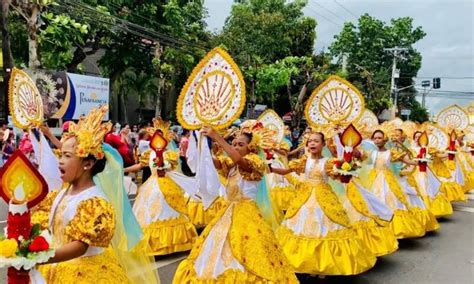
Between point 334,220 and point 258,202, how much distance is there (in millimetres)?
958

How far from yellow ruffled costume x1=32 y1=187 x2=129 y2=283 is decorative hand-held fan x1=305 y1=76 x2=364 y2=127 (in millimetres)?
3863

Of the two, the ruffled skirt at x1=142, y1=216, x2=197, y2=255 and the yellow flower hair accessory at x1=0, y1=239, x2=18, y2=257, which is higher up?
the yellow flower hair accessory at x1=0, y1=239, x2=18, y2=257

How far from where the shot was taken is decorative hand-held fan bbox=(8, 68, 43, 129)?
423 centimetres

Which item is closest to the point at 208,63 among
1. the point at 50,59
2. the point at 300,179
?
the point at 300,179

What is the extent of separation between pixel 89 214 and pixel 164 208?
3.78 meters

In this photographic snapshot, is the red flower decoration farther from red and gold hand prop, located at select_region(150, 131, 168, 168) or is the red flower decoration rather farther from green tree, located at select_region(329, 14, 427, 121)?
green tree, located at select_region(329, 14, 427, 121)

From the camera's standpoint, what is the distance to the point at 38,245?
7.64 ft

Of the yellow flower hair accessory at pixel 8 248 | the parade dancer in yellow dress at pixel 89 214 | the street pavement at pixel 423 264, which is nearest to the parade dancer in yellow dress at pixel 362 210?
the street pavement at pixel 423 264

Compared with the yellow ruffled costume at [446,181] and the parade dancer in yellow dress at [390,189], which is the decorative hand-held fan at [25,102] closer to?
the parade dancer in yellow dress at [390,189]

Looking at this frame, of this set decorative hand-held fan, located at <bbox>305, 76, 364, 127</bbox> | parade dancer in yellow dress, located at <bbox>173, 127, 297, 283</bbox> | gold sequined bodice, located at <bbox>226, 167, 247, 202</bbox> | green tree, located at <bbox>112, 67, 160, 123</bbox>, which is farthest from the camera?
green tree, located at <bbox>112, 67, 160, 123</bbox>

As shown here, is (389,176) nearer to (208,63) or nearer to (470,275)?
(470,275)

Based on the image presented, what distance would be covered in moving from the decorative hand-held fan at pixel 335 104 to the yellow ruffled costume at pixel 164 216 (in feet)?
6.15

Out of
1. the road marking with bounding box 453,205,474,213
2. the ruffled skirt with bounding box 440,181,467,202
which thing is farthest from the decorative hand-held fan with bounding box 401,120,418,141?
the road marking with bounding box 453,205,474,213

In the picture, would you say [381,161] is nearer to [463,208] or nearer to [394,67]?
[463,208]
